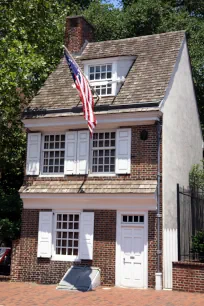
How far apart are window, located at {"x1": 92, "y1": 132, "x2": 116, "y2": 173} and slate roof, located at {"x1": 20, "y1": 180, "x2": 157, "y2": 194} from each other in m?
0.57

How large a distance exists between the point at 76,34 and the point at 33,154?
6.74 metres

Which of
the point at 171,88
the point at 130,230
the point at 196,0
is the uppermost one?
the point at 196,0

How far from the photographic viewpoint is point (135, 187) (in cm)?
1597

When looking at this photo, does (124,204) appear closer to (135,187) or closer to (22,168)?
(135,187)

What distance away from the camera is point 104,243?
53.5ft

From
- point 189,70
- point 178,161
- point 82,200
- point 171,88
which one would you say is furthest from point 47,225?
point 189,70

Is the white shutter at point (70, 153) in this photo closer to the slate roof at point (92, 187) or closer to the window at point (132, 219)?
the slate roof at point (92, 187)

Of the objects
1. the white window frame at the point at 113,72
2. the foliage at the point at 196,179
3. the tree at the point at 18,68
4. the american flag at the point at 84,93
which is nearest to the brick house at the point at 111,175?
the white window frame at the point at 113,72

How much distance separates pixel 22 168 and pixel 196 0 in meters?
16.0

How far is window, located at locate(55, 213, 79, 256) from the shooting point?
55.4 ft

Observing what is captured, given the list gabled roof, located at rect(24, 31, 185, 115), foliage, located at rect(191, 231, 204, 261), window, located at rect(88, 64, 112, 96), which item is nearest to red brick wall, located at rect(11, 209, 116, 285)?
foliage, located at rect(191, 231, 204, 261)

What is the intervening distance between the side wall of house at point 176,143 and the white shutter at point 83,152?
111 inches

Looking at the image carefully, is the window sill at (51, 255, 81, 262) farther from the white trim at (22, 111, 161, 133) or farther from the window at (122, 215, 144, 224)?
the white trim at (22, 111, 161, 133)

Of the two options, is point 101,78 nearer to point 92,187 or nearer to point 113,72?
point 113,72
